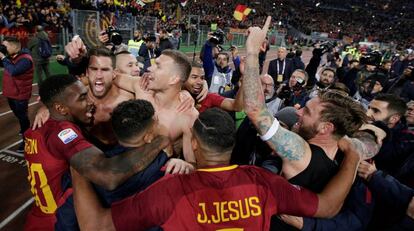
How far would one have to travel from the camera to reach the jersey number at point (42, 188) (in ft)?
7.38

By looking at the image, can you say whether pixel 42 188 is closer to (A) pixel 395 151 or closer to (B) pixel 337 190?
(B) pixel 337 190

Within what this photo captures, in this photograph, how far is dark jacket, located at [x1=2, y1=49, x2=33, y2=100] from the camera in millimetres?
5316

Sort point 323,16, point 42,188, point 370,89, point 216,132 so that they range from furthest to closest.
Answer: point 323,16, point 370,89, point 42,188, point 216,132

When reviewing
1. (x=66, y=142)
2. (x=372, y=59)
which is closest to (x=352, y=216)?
(x=66, y=142)

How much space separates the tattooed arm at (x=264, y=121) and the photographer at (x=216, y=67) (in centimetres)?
491

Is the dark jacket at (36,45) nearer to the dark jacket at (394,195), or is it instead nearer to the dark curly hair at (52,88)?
the dark curly hair at (52,88)

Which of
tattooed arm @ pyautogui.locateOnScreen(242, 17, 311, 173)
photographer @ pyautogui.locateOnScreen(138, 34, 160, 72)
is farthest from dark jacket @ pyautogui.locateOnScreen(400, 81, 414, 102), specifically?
photographer @ pyautogui.locateOnScreen(138, 34, 160, 72)

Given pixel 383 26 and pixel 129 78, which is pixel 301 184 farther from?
pixel 383 26

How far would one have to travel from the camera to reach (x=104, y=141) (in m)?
3.28

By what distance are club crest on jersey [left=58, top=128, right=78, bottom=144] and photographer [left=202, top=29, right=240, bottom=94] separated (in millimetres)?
4975

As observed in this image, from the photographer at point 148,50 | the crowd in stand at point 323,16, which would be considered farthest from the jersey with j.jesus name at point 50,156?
the crowd in stand at point 323,16

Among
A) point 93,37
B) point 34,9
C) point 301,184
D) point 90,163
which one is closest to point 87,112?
point 90,163

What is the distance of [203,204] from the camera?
160 centimetres

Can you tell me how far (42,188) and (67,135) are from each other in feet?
1.68
